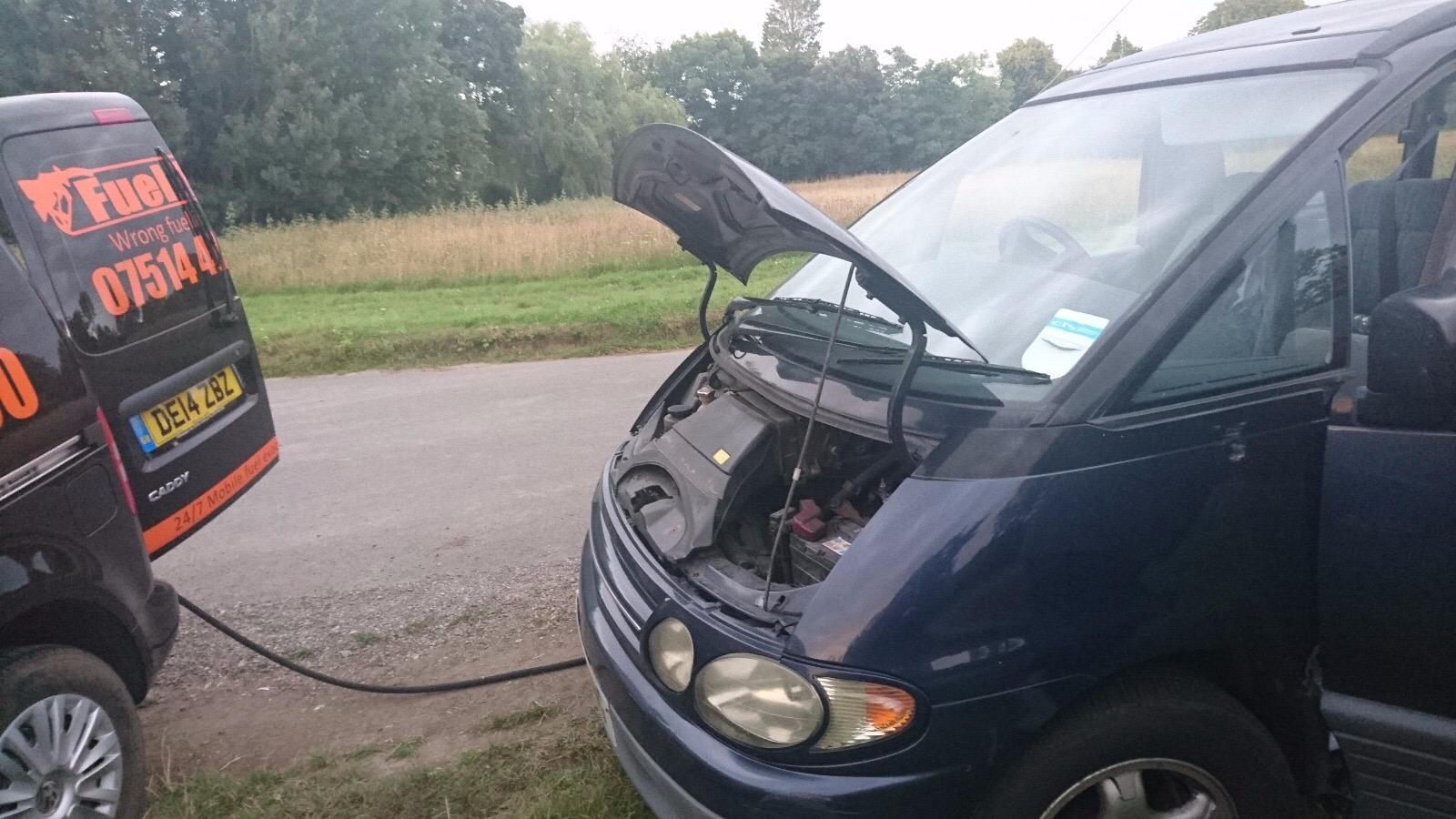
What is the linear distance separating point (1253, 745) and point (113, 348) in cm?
367

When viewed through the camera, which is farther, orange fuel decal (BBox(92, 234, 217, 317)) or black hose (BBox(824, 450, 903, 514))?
orange fuel decal (BBox(92, 234, 217, 317))

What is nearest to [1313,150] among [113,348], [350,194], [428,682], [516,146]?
[428,682]

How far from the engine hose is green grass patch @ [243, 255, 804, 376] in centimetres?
438

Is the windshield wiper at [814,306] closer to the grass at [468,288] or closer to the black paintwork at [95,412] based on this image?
the black paintwork at [95,412]

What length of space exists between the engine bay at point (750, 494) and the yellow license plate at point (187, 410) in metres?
1.72

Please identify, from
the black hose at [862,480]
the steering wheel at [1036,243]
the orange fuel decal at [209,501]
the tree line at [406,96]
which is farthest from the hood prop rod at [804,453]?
the tree line at [406,96]

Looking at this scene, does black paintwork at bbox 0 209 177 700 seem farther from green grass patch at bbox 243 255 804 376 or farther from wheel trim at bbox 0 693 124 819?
green grass patch at bbox 243 255 804 376

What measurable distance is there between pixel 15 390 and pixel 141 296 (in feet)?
3.23

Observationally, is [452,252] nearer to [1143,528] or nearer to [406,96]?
[1143,528]

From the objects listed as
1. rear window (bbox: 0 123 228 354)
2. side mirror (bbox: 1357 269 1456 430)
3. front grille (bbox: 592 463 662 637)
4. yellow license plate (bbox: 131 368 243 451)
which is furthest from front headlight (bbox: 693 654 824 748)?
rear window (bbox: 0 123 228 354)

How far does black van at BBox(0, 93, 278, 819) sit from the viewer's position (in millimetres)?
2561

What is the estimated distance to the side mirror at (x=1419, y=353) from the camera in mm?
1831

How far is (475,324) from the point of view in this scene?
31.3 feet

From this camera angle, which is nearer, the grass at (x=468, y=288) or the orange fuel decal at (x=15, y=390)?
the orange fuel decal at (x=15, y=390)
